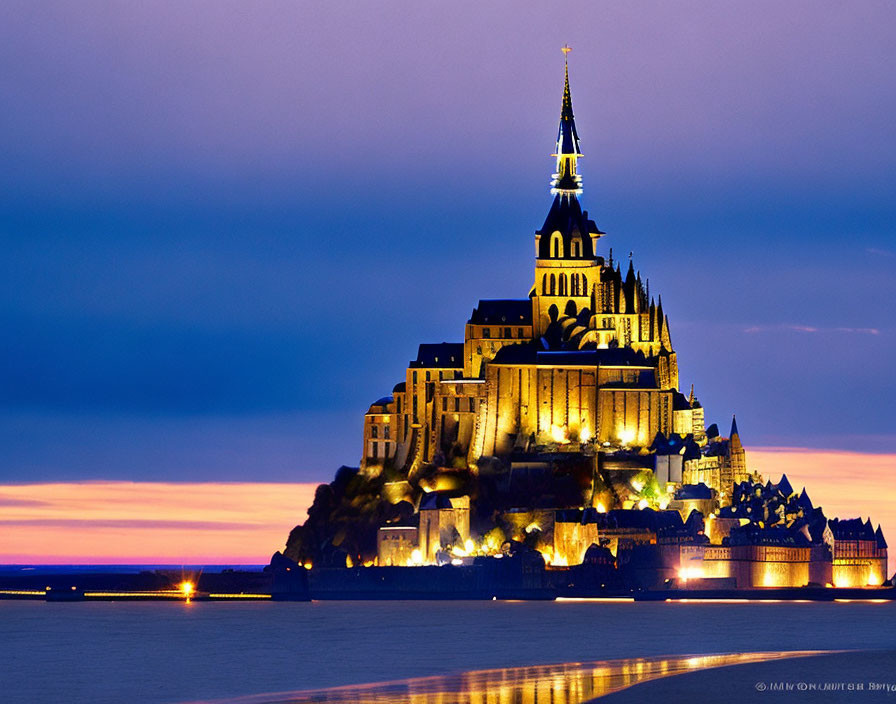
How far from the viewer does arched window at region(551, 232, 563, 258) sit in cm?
15412

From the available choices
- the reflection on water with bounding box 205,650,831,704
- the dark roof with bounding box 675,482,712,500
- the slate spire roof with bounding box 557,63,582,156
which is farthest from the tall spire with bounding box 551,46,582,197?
the reflection on water with bounding box 205,650,831,704

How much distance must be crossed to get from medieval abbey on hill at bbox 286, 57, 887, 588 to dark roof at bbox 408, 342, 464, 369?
0.15 meters

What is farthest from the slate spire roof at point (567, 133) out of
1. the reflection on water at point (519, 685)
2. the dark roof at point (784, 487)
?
the reflection on water at point (519, 685)

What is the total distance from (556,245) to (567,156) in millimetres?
8539

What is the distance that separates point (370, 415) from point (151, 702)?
8677 cm

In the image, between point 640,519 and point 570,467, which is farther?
point 570,467

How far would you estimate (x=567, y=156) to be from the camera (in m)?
159

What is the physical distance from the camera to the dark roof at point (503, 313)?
152250 millimetres

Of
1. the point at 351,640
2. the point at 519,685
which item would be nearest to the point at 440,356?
the point at 351,640

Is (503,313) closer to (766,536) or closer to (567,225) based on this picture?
(567,225)

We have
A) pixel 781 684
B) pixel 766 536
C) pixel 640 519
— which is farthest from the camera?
pixel 766 536

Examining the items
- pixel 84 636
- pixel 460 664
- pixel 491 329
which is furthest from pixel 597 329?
pixel 460 664

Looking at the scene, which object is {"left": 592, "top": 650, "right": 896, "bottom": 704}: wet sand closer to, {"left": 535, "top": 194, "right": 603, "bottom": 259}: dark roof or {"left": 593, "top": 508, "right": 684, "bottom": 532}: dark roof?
{"left": 593, "top": 508, "right": 684, "bottom": 532}: dark roof

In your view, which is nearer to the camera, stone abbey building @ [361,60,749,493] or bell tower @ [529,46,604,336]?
stone abbey building @ [361,60,749,493]
